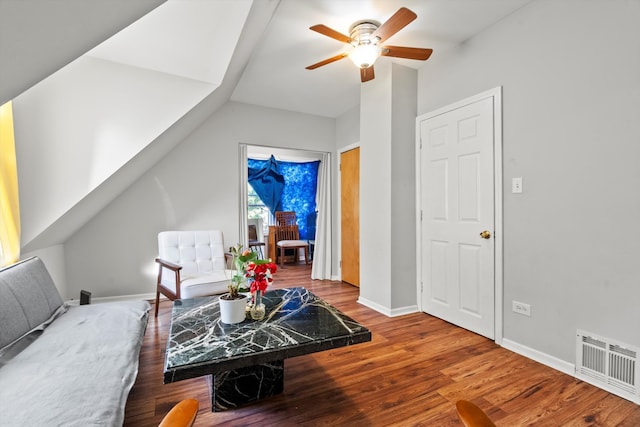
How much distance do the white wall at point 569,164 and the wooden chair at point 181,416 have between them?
224cm

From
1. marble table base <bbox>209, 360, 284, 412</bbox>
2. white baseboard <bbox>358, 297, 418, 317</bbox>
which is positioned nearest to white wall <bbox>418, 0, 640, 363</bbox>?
white baseboard <bbox>358, 297, 418, 317</bbox>

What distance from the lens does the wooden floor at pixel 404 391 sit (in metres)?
1.52

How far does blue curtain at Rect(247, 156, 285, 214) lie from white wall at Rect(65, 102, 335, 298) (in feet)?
6.22

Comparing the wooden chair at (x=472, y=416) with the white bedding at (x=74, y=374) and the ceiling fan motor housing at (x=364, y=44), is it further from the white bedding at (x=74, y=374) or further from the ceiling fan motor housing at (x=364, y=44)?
the ceiling fan motor housing at (x=364, y=44)

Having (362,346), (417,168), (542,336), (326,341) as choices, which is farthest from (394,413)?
(417,168)

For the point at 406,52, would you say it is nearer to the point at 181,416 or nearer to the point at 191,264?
the point at 181,416

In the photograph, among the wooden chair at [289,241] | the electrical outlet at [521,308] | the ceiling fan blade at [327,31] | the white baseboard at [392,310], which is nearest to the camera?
the ceiling fan blade at [327,31]

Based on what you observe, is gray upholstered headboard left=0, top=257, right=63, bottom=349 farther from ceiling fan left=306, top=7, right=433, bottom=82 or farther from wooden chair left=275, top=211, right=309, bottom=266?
wooden chair left=275, top=211, right=309, bottom=266

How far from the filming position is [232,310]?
5.50ft

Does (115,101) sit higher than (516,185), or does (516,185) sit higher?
(115,101)

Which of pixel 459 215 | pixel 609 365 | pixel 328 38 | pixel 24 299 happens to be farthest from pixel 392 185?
pixel 24 299

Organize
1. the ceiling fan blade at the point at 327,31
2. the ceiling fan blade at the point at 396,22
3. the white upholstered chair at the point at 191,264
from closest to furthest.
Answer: the ceiling fan blade at the point at 396,22
the ceiling fan blade at the point at 327,31
the white upholstered chair at the point at 191,264

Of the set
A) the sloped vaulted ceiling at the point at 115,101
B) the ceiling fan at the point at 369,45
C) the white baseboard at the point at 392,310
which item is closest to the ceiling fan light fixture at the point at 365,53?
the ceiling fan at the point at 369,45

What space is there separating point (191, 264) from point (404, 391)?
241 centimetres
